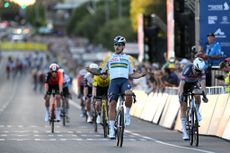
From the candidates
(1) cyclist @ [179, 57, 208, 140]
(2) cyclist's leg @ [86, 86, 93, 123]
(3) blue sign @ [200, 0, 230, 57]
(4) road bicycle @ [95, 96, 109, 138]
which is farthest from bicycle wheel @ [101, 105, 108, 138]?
(3) blue sign @ [200, 0, 230, 57]

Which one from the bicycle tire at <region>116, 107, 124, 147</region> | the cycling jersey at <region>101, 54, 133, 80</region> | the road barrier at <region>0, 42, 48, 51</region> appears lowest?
the road barrier at <region>0, 42, 48, 51</region>

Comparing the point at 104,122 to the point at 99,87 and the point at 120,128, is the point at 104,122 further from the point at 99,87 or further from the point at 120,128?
the point at 120,128

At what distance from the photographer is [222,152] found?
17500 mm

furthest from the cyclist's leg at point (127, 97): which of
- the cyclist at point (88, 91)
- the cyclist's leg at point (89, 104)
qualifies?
the cyclist's leg at point (89, 104)

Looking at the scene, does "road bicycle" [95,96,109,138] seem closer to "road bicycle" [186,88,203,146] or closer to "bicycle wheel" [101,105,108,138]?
"bicycle wheel" [101,105,108,138]

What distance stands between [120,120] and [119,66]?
3.59ft

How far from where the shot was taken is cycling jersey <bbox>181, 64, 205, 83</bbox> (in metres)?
19.6

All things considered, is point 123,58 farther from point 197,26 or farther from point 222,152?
point 197,26

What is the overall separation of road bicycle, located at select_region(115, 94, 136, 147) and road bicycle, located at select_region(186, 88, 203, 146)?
1189 millimetres

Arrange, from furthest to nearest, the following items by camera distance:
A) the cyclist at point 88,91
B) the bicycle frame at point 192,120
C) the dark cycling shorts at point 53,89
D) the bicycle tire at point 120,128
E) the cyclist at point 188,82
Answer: the cyclist at point 88,91, the dark cycling shorts at point 53,89, the cyclist at point 188,82, the bicycle frame at point 192,120, the bicycle tire at point 120,128

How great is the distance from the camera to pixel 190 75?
19672 millimetres

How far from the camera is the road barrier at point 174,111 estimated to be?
21422 millimetres

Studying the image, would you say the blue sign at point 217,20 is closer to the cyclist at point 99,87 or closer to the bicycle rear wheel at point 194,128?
the cyclist at point 99,87

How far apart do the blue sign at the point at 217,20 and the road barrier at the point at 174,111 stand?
1.91 metres
